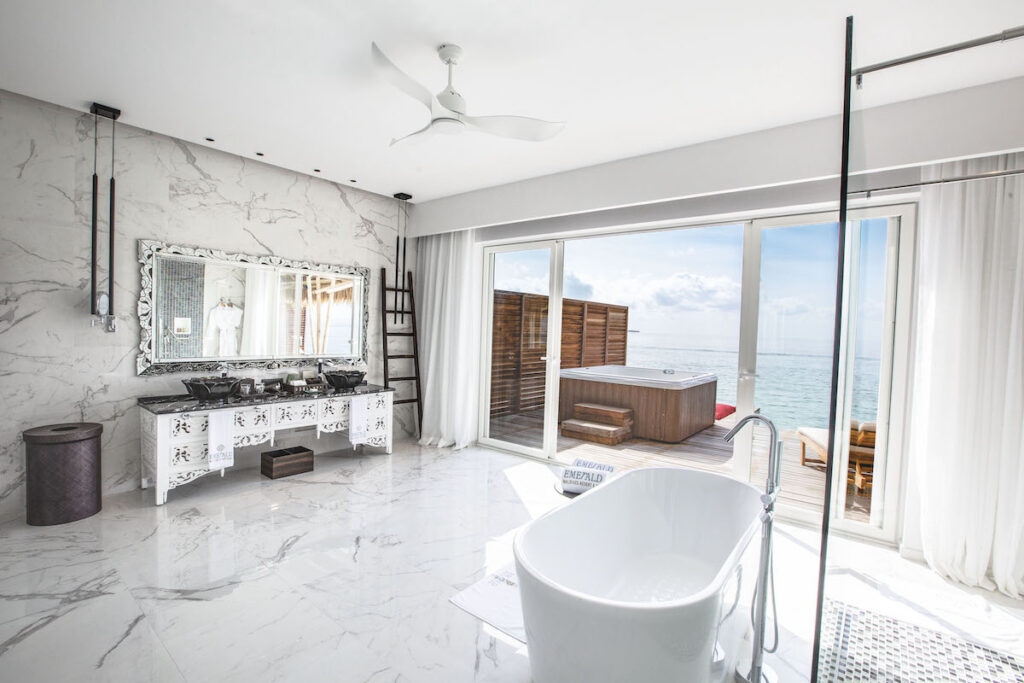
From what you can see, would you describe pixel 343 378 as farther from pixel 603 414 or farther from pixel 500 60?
pixel 500 60

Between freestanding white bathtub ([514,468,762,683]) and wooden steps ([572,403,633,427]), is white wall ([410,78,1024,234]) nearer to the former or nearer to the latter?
freestanding white bathtub ([514,468,762,683])

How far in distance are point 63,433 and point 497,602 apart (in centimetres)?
279

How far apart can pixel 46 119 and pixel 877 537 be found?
5.11 metres

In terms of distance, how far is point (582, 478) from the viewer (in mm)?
2658

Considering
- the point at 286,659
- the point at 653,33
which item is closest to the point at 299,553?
the point at 286,659

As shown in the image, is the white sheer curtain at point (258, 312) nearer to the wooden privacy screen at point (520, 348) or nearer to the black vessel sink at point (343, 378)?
the black vessel sink at point (343, 378)

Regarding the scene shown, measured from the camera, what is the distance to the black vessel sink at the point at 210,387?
3.49m

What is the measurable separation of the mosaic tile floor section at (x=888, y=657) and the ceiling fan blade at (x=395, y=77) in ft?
8.28

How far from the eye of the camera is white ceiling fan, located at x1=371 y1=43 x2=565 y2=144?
224cm

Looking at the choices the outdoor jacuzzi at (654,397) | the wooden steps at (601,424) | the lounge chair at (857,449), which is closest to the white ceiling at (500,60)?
the lounge chair at (857,449)

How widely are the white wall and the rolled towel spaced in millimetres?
1834

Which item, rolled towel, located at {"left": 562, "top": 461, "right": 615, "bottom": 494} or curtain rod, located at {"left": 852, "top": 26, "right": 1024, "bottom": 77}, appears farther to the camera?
rolled towel, located at {"left": 562, "top": 461, "right": 615, "bottom": 494}

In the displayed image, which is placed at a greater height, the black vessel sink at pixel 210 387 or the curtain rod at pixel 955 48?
the curtain rod at pixel 955 48

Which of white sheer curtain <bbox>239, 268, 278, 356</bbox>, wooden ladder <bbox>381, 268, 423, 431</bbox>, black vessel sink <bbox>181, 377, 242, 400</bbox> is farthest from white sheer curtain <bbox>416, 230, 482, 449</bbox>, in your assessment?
black vessel sink <bbox>181, 377, 242, 400</bbox>
